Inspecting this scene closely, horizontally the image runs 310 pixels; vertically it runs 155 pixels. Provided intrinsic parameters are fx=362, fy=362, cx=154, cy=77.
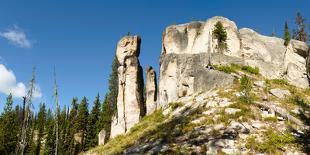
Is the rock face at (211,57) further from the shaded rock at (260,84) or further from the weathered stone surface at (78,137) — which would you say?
the weathered stone surface at (78,137)

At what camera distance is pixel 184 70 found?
170ft

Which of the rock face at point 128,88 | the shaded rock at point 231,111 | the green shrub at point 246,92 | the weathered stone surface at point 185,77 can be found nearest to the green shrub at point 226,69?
the weathered stone surface at point 185,77

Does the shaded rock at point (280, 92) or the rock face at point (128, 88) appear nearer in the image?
the shaded rock at point (280, 92)

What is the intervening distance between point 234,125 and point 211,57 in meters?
19.9

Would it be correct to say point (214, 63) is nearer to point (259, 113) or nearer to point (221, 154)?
point (259, 113)

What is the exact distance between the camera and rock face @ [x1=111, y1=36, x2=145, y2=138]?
197ft

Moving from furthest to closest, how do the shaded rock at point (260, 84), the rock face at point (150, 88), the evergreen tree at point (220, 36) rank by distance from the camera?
the rock face at point (150, 88) → the evergreen tree at point (220, 36) → the shaded rock at point (260, 84)

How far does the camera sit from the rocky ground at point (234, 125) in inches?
1146

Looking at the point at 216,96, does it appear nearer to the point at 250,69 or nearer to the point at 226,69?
the point at 226,69

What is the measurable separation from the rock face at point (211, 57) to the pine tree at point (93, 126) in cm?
3091

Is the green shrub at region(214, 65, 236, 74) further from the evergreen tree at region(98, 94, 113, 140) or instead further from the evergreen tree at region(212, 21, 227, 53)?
the evergreen tree at region(98, 94, 113, 140)

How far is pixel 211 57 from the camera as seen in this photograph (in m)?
50.9

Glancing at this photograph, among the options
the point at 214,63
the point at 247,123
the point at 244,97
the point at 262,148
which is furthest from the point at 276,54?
the point at 262,148

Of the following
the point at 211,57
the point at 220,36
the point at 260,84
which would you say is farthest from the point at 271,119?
the point at 220,36
